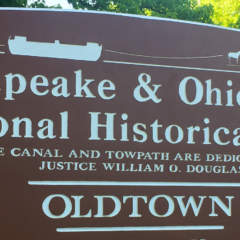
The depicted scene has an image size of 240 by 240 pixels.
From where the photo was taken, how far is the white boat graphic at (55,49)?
3.06 metres

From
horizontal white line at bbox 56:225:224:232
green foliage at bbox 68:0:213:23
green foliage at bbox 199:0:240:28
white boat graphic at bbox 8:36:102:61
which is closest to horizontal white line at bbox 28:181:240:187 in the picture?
horizontal white line at bbox 56:225:224:232

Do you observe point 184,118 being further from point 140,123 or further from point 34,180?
point 34,180

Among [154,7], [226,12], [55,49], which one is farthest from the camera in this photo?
[226,12]

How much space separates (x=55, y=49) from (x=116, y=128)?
2.19 ft

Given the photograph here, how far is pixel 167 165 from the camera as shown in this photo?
3209 mm

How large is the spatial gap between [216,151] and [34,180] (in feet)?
4.20

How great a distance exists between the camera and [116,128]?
3170mm

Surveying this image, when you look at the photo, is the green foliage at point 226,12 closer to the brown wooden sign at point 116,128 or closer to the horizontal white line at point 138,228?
the brown wooden sign at point 116,128

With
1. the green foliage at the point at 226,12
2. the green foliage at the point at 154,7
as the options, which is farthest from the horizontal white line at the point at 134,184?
the green foliage at the point at 226,12

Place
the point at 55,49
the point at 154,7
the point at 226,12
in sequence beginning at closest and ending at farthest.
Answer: the point at 55,49 < the point at 154,7 < the point at 226,12

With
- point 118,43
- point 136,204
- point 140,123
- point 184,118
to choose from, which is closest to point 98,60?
point 118,43

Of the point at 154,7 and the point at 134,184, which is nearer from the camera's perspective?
the point at 134,184

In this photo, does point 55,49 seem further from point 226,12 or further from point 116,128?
point 226,12

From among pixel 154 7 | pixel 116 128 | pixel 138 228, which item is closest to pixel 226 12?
pixel 154 7
